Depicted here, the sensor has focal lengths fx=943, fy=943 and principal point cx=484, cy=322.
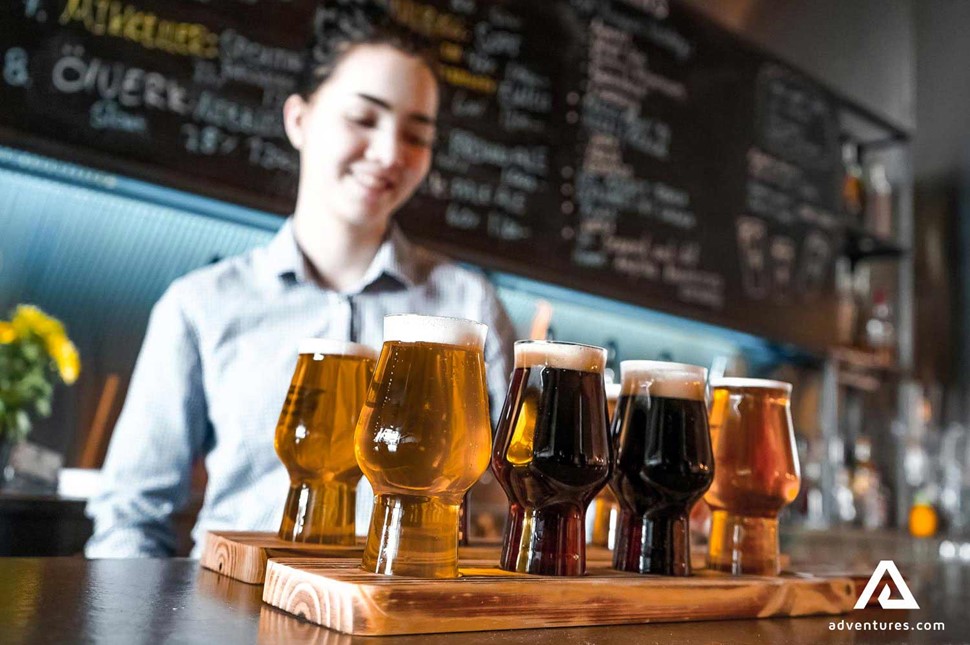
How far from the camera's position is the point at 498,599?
0.71 meters

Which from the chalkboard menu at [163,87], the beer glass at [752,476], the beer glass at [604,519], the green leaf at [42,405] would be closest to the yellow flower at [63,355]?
the green leaf at [42,405]

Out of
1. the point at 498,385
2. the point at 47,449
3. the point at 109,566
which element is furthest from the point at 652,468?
the point at 47,449

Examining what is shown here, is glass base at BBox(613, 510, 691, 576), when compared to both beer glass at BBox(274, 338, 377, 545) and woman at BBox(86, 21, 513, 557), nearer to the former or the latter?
beer glass at BBox(274, 338, 377, 545)

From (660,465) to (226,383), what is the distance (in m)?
0.92

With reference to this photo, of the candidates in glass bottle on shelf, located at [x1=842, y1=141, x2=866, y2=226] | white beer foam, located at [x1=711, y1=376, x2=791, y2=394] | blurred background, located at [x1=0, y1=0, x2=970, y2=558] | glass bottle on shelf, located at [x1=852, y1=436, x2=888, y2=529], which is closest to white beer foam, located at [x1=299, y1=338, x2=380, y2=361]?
white beer foam, located at [x1=711, y1=376, x2=791, y2=394]

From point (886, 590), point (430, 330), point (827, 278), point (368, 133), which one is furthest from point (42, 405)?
point (827, 278)

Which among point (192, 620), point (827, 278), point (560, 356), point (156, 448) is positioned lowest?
point (192, 620)

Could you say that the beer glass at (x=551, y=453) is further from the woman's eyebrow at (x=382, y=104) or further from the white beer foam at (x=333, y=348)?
the woman's eyebrow at (x=382, y=104)

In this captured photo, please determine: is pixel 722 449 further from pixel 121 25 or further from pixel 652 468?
pixel 121 25

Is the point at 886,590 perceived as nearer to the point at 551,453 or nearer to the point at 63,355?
the point at 551,453

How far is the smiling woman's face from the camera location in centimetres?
173

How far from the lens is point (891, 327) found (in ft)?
13.7

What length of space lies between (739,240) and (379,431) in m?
2.91

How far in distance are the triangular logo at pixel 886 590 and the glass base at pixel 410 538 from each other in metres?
0.50
